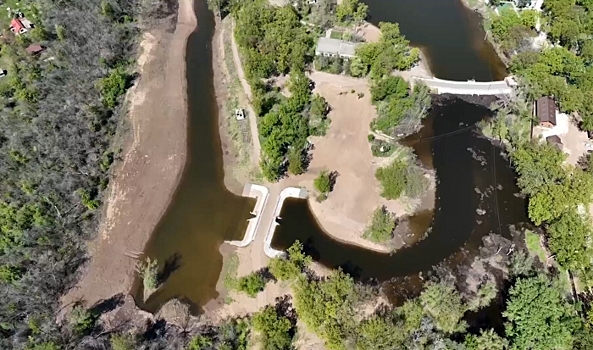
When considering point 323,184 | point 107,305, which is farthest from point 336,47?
point 107,305

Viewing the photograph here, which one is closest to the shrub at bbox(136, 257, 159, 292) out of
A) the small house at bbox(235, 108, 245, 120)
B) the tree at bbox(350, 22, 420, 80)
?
the small house at bbox(235, 108, 245, 120)

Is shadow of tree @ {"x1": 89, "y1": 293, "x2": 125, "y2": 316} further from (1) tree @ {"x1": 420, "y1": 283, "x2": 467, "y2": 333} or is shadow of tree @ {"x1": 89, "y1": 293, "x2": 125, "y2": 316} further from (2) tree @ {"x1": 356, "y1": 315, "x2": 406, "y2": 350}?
(1) tree @ {"x1": 420, "y1": 283, "x2": 467, "y2": 333}

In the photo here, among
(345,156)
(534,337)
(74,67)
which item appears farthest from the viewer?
(74,67)

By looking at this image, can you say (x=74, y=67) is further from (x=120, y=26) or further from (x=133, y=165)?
(x=133, y=165)

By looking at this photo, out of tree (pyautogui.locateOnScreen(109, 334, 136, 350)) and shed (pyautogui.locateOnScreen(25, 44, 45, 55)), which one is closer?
tree (pyautogui.locateOnScreen(109, 334, 136, 350))

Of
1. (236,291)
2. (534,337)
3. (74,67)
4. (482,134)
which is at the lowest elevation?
(236,291)

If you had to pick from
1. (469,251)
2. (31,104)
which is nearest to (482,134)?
(469,251)
